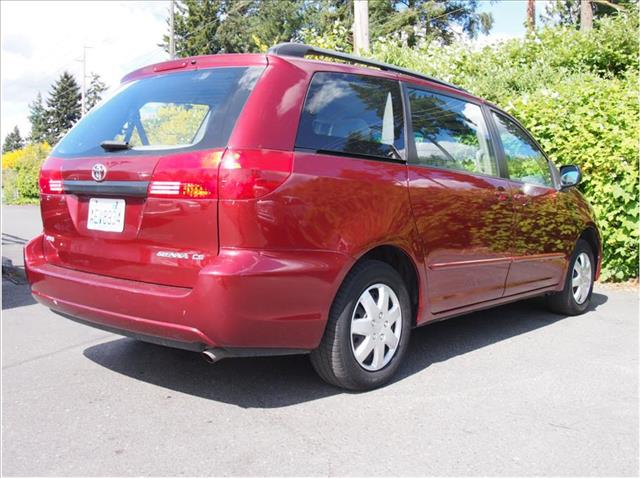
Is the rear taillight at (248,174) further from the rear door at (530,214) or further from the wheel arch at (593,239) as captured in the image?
the wheel arch at (593,239)

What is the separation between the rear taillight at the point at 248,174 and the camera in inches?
114

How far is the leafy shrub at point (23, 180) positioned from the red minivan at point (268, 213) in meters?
29.0

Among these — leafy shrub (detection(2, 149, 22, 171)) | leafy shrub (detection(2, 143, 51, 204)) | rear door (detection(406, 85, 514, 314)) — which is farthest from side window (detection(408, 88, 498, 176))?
leafy shrub (detection(2, 149, 22, 171))

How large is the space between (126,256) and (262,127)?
954mm

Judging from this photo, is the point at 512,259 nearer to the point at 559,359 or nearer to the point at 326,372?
the point at 559,359

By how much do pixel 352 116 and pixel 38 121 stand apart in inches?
4092

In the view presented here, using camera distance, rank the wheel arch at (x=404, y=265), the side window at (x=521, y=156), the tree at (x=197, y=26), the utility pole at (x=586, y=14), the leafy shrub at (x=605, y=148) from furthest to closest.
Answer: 1. the tree at (x=197, y=26)
2. the utility pole at (x=586, y=14)
3. the leafy shrub at (x=605, y=148)
4. the side window at (x=521, y=156)
5. the wheel arch at (x=404, y=265)

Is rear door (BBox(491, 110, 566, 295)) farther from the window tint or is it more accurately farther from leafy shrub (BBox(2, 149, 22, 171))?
leafy shrub (BBox(2, 149, 22, 171))

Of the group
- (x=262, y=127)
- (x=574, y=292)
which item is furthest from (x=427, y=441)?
(x=574, y=292)

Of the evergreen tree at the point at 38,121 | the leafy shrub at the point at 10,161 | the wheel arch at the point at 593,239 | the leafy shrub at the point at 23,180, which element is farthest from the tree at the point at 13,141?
the wheel arch at the point at 593,239

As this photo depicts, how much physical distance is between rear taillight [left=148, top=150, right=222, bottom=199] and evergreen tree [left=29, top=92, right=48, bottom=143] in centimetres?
9734

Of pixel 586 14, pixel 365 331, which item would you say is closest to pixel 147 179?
pixel 365 331

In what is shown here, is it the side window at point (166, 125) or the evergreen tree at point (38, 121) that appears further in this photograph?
the evergreen tree at point (38, 121)

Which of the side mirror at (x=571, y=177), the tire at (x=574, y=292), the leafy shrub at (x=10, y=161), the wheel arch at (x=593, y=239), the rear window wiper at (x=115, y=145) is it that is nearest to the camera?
the rear window wiper at (x=115, y=145)
